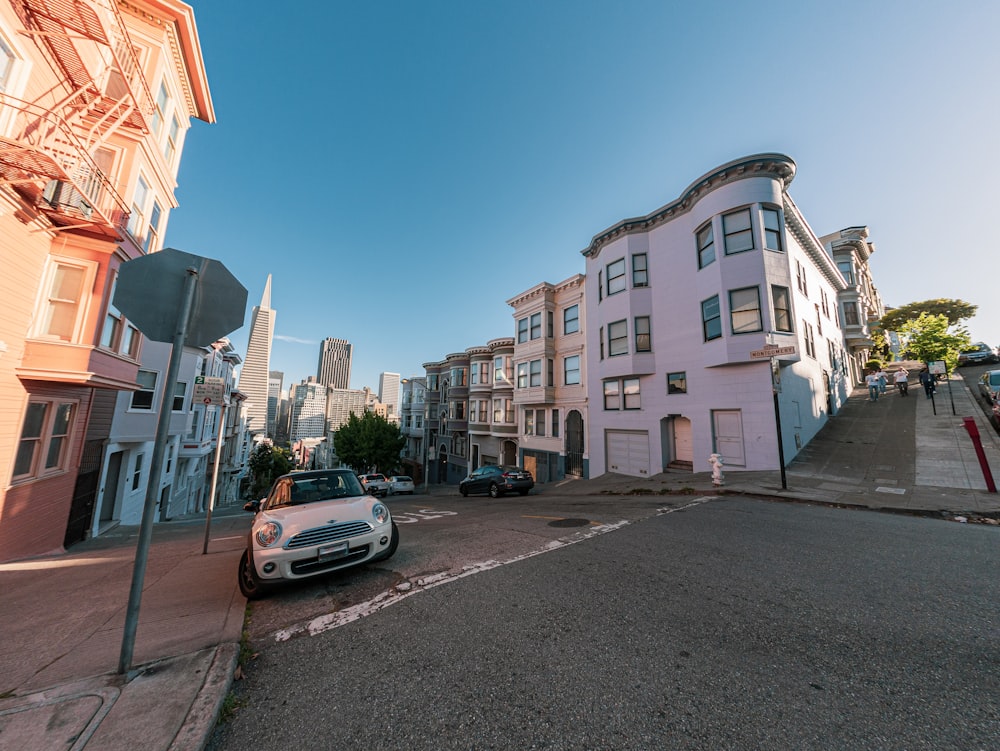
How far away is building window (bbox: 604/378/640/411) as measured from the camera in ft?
61.6

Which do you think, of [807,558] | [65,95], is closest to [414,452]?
[65,95]

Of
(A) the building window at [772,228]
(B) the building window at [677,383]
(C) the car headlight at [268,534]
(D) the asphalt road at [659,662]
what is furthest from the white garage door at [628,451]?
(C) the car headlight at [268,534]

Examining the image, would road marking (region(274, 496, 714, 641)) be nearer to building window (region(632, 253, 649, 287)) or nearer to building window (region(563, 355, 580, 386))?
building window (region(632, 253, 649, 287))

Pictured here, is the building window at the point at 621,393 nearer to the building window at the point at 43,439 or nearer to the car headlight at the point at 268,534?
the car headlight at the point at 268,534

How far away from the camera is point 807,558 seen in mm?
5113

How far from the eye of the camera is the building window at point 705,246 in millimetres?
15852

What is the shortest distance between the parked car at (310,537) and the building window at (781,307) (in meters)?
15.6

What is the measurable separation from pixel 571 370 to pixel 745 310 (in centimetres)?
1045

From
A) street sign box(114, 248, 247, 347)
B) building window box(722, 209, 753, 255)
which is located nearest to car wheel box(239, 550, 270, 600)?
street sign box(114, 248, 247, 347)

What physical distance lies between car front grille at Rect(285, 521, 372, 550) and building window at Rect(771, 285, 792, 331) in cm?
1573

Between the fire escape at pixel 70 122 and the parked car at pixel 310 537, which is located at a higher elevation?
the fire escape at pixel 70 122

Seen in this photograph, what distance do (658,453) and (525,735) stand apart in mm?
16640

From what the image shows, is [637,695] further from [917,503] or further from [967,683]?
[917,503]

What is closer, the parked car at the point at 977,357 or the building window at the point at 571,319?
the building window at the point at 571,319
